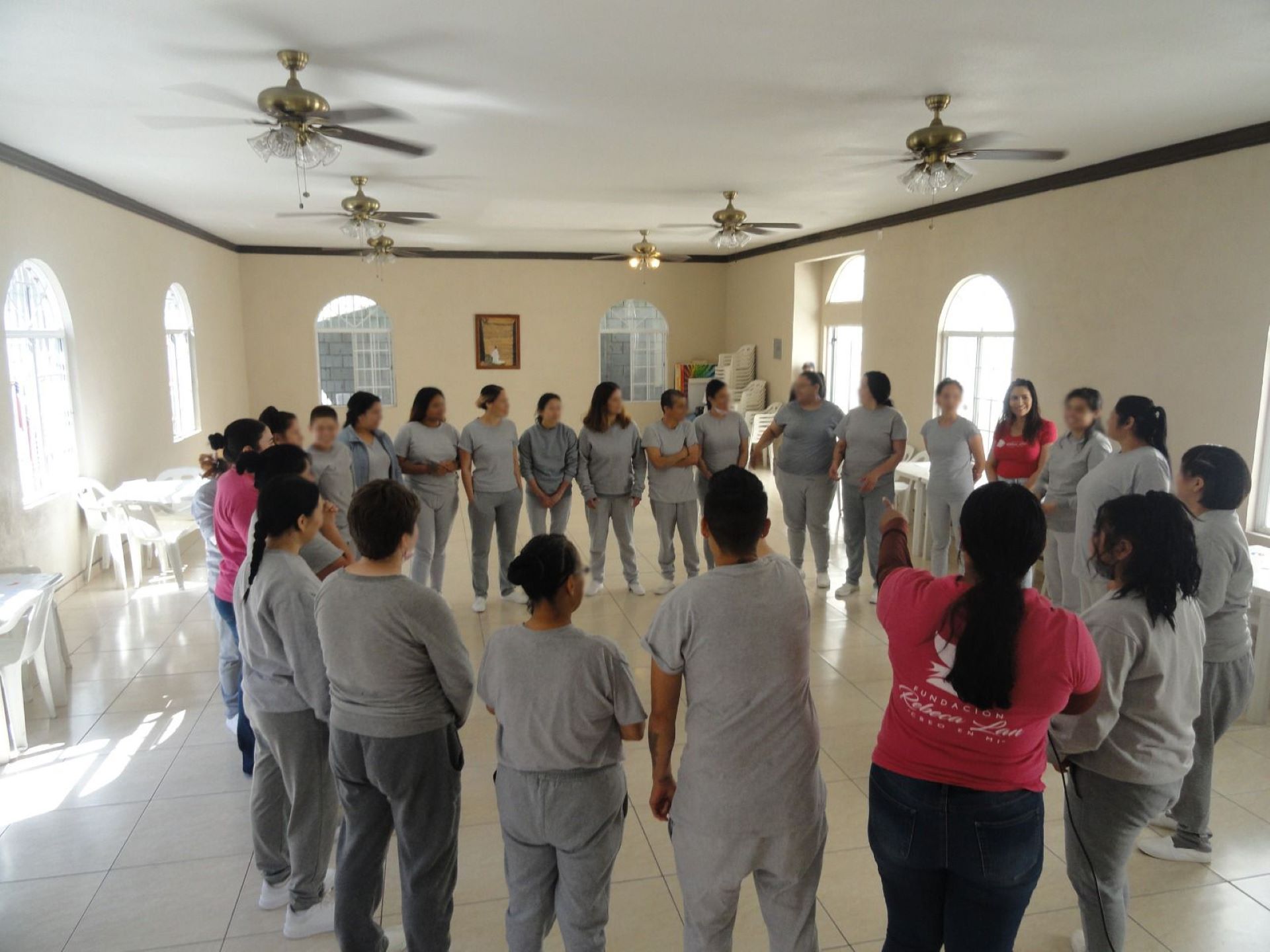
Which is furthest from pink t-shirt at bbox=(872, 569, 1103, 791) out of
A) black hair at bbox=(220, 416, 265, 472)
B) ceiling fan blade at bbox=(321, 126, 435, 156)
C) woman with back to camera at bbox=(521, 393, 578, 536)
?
woman with back to camera at bbox=(521, 393, 578, 536)

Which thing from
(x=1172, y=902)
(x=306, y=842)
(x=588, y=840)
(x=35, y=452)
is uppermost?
(x=35, y=452)

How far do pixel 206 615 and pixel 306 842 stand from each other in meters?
3.49

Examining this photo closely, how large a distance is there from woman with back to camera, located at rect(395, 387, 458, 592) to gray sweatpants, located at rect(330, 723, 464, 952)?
286cm

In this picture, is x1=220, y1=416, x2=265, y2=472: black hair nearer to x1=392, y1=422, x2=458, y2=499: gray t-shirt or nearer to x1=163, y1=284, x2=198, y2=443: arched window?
Result: x1=392, y1=422, x2=458, y2=499: gray t-shirt

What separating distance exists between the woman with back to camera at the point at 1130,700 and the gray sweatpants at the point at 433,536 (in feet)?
12.3

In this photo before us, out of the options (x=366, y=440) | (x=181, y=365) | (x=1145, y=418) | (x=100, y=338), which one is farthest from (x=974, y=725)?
(x=181, y=365)

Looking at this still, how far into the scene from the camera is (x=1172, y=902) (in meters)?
2.68

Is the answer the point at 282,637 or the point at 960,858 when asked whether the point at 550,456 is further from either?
the point at 960,858

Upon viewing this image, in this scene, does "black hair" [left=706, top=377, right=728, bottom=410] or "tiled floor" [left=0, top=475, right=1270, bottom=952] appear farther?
"black hair" [left=706, top=377, right=728, bottom=410]

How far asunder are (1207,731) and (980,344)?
5213mm

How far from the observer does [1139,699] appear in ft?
6.56

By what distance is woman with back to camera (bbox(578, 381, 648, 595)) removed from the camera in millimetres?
5434

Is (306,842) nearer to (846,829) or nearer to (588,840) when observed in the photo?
(588,840)

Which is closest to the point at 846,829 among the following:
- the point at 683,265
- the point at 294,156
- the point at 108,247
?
the point at 294,156
